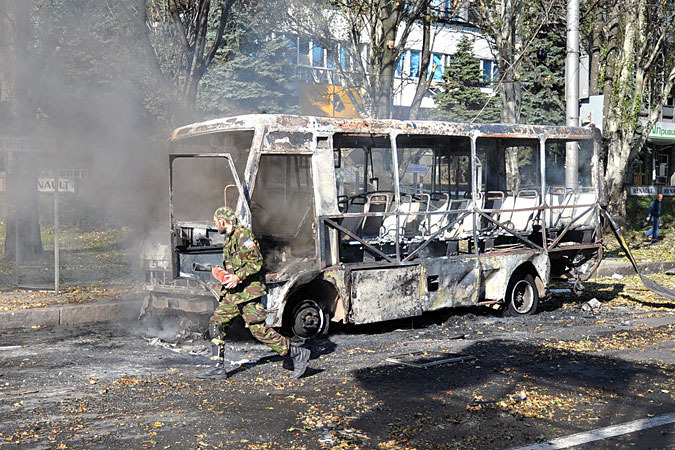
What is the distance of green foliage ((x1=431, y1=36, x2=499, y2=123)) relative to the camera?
35.4 m

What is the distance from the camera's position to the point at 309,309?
29.0ft

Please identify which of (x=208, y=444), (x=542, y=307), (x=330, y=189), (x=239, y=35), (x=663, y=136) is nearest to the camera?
(x=208, y=444)

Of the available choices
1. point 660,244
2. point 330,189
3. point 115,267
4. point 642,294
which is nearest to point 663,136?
point 660,244

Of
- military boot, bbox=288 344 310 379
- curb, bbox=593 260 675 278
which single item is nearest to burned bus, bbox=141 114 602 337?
military boot, bbox=288 344 310 379

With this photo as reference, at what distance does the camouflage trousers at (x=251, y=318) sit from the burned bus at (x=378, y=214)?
49.6 inches

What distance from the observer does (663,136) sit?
40.5 meters

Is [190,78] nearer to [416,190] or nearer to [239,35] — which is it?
[416,190]

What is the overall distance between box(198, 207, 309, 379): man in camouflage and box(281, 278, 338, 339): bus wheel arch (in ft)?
4.74

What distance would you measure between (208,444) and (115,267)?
10.9 m

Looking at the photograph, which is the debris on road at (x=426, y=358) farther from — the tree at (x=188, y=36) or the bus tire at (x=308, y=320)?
the tree at (x=188, y=36)

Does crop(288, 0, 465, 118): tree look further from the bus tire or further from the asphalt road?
the bus tire

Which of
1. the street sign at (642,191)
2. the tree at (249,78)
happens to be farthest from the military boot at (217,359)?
the street sign at (642,191)

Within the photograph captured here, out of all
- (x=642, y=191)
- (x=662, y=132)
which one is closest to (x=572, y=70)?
(x=642, y=191)

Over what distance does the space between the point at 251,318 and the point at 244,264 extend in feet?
1.57
